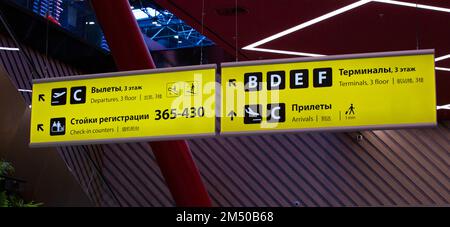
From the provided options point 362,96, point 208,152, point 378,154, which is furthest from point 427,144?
point 362,96

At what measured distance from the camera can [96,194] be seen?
39.9ft

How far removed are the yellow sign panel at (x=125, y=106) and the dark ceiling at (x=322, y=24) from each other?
1160mm

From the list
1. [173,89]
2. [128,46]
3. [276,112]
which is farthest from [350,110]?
[128,46]

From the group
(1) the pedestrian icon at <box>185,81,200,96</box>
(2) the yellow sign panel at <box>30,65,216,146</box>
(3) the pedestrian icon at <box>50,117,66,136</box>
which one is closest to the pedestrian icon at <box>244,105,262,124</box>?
(2) the yellow sign panel at <box>30,65,216,146</box>

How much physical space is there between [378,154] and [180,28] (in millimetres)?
4340

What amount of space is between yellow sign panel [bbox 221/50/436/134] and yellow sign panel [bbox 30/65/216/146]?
0.82 ft

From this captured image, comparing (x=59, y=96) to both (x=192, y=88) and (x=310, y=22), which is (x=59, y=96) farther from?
(x=310, y=22)

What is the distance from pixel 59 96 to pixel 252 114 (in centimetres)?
189

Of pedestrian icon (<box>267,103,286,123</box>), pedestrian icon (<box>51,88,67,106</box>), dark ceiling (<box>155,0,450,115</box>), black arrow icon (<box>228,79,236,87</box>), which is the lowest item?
pedestrian icon (<box>267,103,286,123</box>)

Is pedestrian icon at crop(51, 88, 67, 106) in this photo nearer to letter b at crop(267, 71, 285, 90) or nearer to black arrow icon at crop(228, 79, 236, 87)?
black arrow icon at crop(228, 79, 236, 87)

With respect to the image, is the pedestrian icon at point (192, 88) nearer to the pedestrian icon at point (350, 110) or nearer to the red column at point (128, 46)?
the red column at point (128, 46)

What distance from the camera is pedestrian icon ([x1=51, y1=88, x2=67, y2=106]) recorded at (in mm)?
6227

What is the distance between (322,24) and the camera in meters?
7.11
